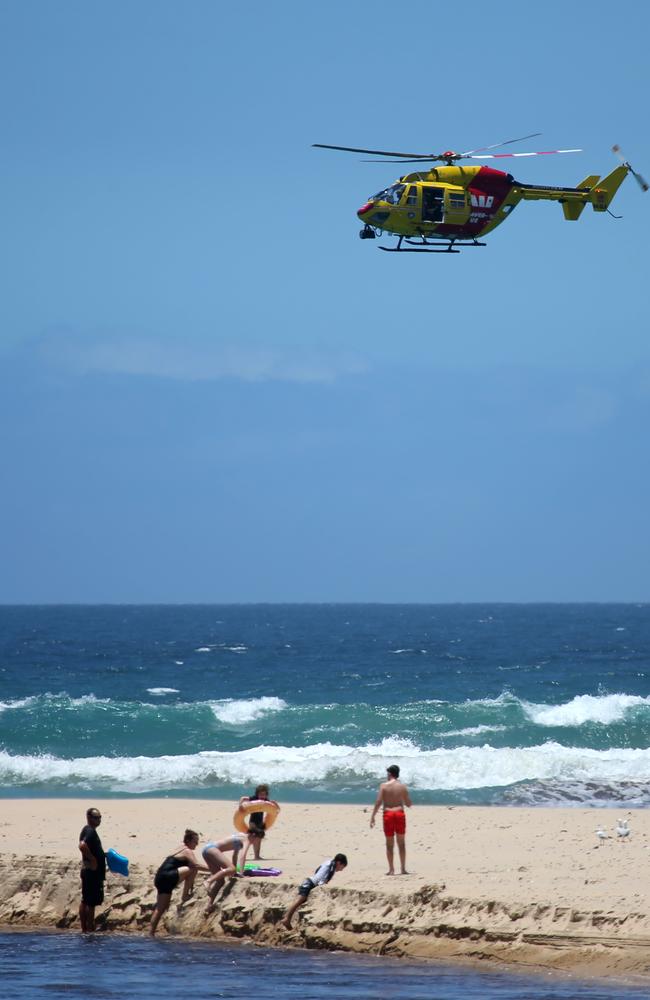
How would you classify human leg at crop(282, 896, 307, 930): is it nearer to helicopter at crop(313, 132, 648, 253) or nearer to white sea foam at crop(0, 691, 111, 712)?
helicopter at crop(313, 132, 648, 253)

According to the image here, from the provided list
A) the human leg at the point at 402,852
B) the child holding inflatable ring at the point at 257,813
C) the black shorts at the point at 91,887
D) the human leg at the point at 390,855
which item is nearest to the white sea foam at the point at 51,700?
the child holding inflatable ring at the point at 257,813

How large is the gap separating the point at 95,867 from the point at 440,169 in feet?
49.2

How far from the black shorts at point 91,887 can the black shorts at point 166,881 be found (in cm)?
65

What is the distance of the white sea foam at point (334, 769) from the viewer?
23375 millimetres

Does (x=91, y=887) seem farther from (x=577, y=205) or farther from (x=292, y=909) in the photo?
(x=577, y=205)

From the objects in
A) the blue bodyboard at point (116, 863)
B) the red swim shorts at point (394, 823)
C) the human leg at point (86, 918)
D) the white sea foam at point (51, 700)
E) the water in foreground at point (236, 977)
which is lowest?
the water in foreground at point (236, 977)

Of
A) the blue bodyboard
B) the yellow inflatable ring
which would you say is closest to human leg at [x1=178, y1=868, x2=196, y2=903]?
the blue bodyboard

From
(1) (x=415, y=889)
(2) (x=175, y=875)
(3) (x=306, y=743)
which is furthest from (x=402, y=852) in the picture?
(3) (x=306, y=743)

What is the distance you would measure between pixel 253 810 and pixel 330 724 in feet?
54.4

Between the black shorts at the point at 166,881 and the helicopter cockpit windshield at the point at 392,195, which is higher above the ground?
the helicopter cockpit windshield at the point at 392,195

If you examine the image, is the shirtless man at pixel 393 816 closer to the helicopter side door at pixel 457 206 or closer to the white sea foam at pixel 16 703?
the helicopter side door at pixel 457 206

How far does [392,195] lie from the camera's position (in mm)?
23266

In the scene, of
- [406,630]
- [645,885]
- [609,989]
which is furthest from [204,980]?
[406,630]

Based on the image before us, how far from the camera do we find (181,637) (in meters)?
84.1
